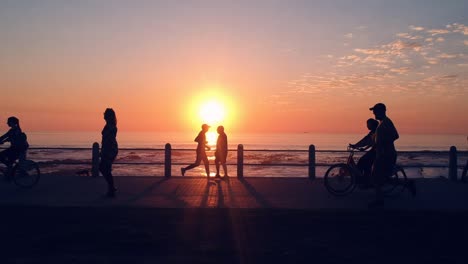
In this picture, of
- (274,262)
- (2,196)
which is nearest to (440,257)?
(274,262)

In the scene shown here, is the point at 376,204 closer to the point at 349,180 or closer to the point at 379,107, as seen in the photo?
the point at 349,180

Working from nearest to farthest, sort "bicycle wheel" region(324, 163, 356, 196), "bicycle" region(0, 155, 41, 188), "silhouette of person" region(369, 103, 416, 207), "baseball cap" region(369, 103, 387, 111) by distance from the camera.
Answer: "silhouette of person" region(369, 103, 416, 207) → "baseball cap" region(369, 103, 387, 111) → "bicycle wheel" region(324, 163, 356, 196) → "bicycle" region(0, 155, 41, 188)

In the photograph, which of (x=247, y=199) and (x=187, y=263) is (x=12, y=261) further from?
(x=247, y=199)

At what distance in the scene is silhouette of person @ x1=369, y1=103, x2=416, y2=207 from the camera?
979 centimetres

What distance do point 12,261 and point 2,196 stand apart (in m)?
6.79

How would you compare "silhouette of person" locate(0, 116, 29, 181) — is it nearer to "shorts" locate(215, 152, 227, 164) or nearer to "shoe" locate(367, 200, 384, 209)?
Answer: "shorts" locate(215, 152, 227, 164)

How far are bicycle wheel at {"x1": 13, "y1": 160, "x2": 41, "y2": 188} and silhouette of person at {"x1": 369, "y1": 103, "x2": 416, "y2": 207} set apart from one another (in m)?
9.82

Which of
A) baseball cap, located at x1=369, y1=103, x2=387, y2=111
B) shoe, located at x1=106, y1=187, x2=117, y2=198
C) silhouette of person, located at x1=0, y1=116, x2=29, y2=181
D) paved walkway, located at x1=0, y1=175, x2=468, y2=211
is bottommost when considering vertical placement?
paved walkway, located at x1=0, y1=175, x2=468, y2=211

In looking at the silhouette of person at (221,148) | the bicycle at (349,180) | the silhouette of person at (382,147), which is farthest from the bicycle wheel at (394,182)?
the silhouette of person at (221,148)

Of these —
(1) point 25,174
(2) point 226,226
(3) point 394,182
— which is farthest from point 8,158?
(3) point 394,182

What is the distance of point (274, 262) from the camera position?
17.7 feet

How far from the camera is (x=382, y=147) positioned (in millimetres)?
9789

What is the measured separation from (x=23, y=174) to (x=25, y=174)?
6 cm

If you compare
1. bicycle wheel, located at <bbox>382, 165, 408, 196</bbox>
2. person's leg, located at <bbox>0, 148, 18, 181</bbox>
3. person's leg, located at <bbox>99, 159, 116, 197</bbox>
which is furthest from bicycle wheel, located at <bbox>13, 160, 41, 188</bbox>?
bicycle wheel, located at <bbox>382, 165, 408, 196</bbox>
